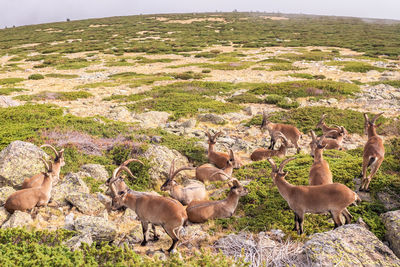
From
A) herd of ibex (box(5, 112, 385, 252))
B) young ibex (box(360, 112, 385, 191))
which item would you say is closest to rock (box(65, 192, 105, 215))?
herd of ibex (box(5, 112, 385, 252))

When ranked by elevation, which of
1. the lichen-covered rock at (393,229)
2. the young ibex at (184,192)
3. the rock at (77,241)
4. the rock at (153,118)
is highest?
the rock at (77,241)

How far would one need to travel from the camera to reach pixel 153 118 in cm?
1773

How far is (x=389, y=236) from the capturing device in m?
6.11

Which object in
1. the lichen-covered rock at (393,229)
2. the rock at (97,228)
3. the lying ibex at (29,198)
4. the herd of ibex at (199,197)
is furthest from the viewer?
the lying ibex at (29,198)

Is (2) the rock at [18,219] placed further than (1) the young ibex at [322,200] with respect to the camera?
Yes

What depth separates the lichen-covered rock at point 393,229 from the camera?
582 cm

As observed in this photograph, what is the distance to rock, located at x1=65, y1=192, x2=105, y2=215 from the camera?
7934 mm

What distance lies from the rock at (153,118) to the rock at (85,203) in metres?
8.54

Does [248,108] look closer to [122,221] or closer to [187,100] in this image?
[187,100]

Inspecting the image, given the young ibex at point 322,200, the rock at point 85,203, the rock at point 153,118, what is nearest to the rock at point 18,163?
the rock at point 85,203

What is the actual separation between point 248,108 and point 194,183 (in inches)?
437

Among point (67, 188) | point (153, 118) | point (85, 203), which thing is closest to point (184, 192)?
point (85, 203)

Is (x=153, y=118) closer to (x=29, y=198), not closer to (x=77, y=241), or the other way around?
(x=29, y=198)

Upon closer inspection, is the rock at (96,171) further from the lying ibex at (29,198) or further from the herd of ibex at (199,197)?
the lying ibex at (29,198)
